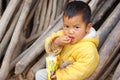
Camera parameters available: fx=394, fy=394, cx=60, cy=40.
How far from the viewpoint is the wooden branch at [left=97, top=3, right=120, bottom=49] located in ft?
8.59

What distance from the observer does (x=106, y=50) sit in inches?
97.4

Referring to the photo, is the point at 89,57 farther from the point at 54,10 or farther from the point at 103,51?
the point at 54,10

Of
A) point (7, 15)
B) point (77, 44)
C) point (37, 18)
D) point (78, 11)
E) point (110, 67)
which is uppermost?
point (78, 11)

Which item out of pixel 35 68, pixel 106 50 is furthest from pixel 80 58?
pixel 35 68

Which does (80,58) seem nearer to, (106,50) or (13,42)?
(106,50)

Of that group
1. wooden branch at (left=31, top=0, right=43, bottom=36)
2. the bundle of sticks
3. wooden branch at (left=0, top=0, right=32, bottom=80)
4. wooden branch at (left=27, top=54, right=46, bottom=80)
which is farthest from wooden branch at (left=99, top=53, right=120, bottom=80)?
wooden branch at (left=31, top=0, right=43, bottom=36)

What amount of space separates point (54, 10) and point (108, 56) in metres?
0.82

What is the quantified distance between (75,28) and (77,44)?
0.09 meters

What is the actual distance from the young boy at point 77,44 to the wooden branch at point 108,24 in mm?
687

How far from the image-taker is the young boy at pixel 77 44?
6.06 ft

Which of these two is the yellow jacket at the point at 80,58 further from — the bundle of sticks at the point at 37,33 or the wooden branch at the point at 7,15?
the wooden branch at the point at 7,15

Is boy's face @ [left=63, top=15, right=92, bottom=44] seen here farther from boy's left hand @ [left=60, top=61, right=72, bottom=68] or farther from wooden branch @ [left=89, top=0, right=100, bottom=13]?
wooden branch @ [left=89, top=0, right=100, bottom=13]

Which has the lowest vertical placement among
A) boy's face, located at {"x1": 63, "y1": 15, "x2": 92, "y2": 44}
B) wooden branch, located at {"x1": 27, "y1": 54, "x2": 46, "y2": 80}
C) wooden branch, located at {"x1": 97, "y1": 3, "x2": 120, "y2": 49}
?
A: wooden branch, located at {"x1": 27, "y1": 54, "x2": 46, "y2": 80}

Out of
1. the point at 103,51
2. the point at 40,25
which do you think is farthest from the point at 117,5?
the point at 40,25
